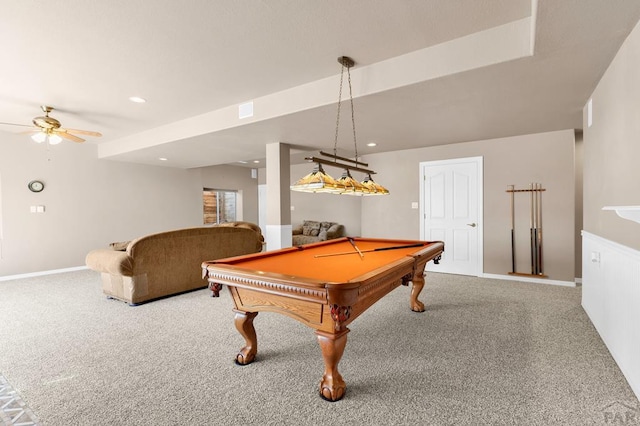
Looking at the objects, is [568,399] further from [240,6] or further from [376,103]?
[240,6]

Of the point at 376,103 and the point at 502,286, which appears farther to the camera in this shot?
the point at 502,286

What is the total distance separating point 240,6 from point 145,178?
6.49 meters

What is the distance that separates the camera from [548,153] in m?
4.69

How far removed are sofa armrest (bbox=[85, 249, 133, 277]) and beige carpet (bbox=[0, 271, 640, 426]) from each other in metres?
0.44

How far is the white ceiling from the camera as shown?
84.4 inches

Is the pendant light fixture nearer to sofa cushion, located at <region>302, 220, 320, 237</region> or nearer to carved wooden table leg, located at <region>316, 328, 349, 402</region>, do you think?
carved wooden table leg, located at <region>316, 328, 349, 402</region>

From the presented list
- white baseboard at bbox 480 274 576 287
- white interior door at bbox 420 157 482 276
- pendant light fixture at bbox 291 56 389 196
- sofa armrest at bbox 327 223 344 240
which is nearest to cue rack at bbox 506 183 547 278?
white baseboard at bbox 480 274 576 287

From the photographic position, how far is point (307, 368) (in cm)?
222

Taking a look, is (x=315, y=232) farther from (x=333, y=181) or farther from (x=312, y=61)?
(x=312, y=61)

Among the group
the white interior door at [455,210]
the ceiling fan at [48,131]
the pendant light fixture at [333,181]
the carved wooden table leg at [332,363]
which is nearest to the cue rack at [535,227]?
the white interior door at [455,210]

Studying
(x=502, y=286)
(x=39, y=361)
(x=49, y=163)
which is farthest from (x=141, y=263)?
(x=502, y=286)

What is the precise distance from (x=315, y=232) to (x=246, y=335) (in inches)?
200

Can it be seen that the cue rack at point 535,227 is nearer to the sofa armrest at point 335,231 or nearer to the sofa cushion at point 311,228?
the sofa armrest at point 335,231

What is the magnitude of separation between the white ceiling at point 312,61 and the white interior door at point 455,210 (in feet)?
3.23
